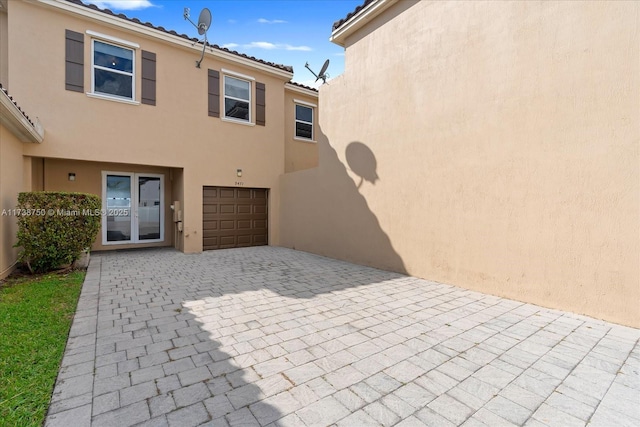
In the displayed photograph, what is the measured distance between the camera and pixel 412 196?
6879 millimetres

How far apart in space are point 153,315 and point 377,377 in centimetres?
326

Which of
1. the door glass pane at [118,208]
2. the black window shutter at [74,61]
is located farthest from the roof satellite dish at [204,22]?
the door glass pane at [118,208]

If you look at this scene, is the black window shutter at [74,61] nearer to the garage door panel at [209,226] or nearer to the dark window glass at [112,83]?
the dark window glass at [112,83]

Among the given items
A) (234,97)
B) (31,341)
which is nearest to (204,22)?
(234,97)

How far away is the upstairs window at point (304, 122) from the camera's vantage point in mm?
13359

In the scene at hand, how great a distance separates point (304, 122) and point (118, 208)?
26.0 ft

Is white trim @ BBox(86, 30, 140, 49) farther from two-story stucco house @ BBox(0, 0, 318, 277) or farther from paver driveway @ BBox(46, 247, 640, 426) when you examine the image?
paver driveway @ BBox(46, 247, 640, 426)

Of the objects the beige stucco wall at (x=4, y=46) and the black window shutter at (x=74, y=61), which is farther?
the black window shutter at (x=74, y=61)

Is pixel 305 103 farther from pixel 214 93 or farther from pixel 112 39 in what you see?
pixel 112 39

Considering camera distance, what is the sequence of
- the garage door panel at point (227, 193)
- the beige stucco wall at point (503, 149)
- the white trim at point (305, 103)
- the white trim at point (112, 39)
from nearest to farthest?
the beige stucco wall at point (503, 149), the white trim at point (112, 39), the garage door panel at point (227, 193), the white trim at point (305, 103)

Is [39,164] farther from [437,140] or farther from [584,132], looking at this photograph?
[584,132]

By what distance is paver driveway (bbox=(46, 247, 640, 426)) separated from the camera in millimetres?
2379

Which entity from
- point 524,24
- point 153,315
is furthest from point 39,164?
point 524,24

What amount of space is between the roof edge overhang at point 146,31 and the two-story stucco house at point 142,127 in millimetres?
27
